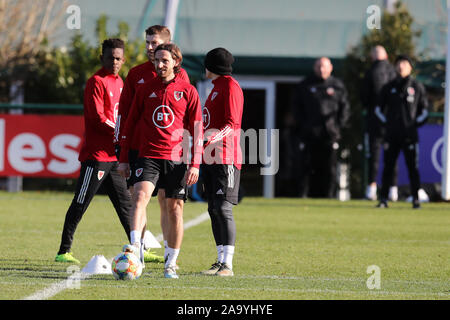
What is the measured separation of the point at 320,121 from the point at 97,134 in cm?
896

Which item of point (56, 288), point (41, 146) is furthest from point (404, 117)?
point (56, 288)

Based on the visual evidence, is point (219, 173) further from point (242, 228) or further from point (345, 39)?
point (345, 39)

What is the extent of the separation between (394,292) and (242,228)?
5468 millimetres

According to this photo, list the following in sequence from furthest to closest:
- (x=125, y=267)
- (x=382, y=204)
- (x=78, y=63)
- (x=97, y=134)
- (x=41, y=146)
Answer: (x=78, y=63) → (x=41, y=146) → (x=382, y=204) → (x=97, y=134) → (x=125, y=267)

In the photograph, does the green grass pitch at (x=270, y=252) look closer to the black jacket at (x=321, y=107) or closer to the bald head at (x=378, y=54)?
the black jacket at (x=321, y=107)

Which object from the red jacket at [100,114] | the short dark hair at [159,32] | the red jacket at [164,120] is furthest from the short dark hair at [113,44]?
the red jacket at [164,120]

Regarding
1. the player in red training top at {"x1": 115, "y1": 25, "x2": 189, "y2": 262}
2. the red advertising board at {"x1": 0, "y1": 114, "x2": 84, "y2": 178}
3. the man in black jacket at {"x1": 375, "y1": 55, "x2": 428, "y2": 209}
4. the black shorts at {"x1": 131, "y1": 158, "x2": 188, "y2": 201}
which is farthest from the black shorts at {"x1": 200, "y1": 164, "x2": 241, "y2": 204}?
the red advertising board at {"x1": 0, "y1": 114, "x2": 84, "y2": 178}

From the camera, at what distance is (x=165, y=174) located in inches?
314

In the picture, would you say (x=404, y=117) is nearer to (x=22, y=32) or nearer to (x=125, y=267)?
(x=125, y=267)

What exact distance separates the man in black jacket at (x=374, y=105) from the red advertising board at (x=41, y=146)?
16.8 ft

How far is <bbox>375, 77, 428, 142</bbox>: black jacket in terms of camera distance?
15.6 metres

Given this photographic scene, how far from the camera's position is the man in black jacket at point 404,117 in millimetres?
15578
